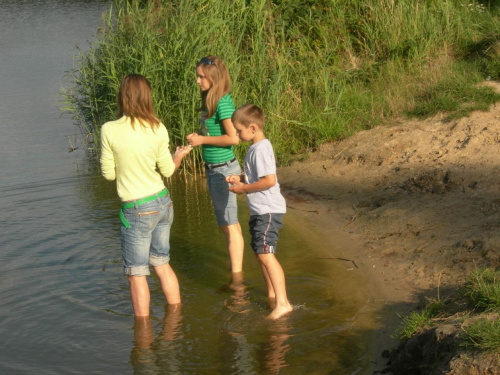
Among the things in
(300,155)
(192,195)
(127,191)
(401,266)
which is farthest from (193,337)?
(300,155)

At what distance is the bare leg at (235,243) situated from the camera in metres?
6.37

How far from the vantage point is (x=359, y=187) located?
8.65 m

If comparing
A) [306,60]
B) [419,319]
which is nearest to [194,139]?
[419,319]

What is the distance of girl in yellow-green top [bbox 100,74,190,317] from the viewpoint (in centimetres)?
506

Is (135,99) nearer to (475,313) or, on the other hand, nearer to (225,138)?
(225,138)

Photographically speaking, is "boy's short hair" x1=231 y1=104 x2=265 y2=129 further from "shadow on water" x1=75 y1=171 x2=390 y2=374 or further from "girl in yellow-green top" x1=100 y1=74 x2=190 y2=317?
"shadow on water" x1=75 y1=171 x2=390 y2=374

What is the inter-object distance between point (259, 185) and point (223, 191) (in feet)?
2.99

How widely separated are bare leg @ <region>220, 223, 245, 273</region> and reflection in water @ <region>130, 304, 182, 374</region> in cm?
74

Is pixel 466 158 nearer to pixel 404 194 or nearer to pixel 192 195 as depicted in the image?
pixel 404 194

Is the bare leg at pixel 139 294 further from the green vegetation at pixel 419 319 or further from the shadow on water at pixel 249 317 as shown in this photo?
the green vegetation at pixel 419 319

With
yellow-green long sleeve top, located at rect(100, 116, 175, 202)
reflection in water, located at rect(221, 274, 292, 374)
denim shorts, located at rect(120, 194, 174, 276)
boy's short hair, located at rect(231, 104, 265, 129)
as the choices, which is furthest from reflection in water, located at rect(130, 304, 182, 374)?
boy's short hair, located at rect(231, 104, 265, 129)

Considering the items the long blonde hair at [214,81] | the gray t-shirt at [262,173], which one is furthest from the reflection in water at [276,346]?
the long blonde hair at [214,81]

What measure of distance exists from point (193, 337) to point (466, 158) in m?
4.16

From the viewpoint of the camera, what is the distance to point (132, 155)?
5.08 metres
